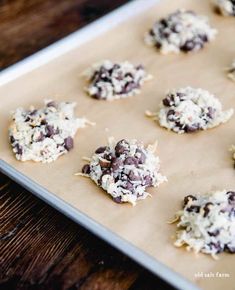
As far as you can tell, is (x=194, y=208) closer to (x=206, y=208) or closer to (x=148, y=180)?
(x=206, y=208)

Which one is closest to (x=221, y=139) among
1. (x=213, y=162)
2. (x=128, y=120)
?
(x=213, y=162)

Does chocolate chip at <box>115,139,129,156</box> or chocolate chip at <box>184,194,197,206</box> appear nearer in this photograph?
chocolate chip at <box>184,194,197,206</box>

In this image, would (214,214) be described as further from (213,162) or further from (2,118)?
(2,118)

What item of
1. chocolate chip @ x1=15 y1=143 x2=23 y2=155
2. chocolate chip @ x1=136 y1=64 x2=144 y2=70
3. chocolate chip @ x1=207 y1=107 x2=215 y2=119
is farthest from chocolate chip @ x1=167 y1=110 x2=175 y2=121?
chocolate chip @ x1=15 y1=143 x2=23 y2=155

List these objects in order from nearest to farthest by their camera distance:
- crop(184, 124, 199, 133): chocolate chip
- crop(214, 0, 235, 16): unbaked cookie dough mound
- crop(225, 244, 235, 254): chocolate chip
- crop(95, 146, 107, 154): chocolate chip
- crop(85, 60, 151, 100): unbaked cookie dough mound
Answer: crop(225, 244, 235, 254): chocolate chip → crop(95, 146, 107, 154): chocolate chip → crop(184, 124, 199, 133): chocolate chip → crop(85, 60, 151, 100): unbaked cookie dough mound → crop(214, 0, 235, 16): unbaked cookie dough mound

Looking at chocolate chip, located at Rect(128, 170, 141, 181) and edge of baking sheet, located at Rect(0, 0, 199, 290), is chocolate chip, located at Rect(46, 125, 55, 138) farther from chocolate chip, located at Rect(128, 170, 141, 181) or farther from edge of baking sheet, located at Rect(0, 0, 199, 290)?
chocolate chip, located at Rect(128, 170, 141, 181)

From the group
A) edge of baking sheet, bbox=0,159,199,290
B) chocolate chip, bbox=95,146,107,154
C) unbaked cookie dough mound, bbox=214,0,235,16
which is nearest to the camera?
edge of baking sheet, bbox=0,159,199,290

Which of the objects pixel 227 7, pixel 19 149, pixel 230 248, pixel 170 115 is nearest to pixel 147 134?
pixel 170 115
